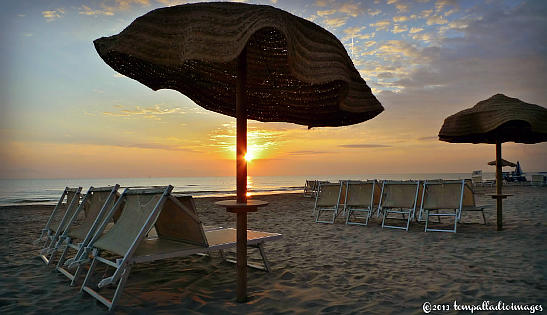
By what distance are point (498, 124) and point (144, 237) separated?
5.57m

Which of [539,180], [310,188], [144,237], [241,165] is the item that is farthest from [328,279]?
[539,180]

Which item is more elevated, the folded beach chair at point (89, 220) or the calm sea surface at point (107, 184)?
the folded beach chair at point (89, 220)

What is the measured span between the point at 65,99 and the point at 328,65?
1565 centimetres

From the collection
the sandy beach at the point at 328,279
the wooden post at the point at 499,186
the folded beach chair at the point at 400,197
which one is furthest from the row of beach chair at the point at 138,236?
the wooden post at the point at 499,186

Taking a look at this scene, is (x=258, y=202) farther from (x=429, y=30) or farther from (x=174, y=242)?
(x=429, y=30)

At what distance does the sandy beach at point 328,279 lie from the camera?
2908 millimetres

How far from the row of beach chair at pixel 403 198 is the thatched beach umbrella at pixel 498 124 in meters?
0.64

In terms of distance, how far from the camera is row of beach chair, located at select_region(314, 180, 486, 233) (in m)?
6.85

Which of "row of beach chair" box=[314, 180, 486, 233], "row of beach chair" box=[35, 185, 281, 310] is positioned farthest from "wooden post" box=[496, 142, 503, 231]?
"row of beach chair" box=[35, 185, 281, 310]

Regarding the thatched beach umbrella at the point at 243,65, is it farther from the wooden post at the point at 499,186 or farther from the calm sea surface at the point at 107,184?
the calm sea surface at the point at 107,184

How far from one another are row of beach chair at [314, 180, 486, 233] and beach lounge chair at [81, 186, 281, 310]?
4.38 m

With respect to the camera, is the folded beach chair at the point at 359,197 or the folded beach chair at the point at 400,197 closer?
the folded beach chair at the point at 400,197

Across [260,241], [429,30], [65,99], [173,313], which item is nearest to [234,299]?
[173,313]

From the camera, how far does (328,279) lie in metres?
3.64
